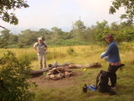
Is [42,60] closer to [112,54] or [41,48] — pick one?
[41,48]

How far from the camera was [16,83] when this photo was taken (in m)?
3.13

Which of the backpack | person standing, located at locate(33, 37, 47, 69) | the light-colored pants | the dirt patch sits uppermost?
person standing, located at locate(33, 37, 47, 69)

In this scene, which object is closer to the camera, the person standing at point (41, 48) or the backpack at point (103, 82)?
the backpack at point (103, 82)

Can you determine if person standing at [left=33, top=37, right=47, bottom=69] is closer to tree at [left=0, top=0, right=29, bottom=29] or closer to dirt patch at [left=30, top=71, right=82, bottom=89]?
dirt patch at [left=30, top=71, right=82, bottom=89]

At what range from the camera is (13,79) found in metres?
3.16

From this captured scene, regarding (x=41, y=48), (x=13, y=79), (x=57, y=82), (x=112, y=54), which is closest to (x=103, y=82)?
(x=112, y=54)

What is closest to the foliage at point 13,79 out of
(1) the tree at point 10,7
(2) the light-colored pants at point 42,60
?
(1) the tree at point 10,7

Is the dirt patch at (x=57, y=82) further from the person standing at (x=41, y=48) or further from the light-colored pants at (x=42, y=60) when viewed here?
the person standing at (x=41, y=48)

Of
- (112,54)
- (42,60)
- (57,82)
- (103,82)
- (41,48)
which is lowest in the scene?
(57,82)

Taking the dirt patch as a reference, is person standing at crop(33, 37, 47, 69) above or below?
above

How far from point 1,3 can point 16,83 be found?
6.70ft

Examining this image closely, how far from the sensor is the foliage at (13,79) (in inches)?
112

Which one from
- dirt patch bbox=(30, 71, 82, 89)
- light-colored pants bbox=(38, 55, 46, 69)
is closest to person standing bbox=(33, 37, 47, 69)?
light-colored pants bbox=(38, 55, 46, 69)

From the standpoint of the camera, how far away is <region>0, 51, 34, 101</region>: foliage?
285cm
